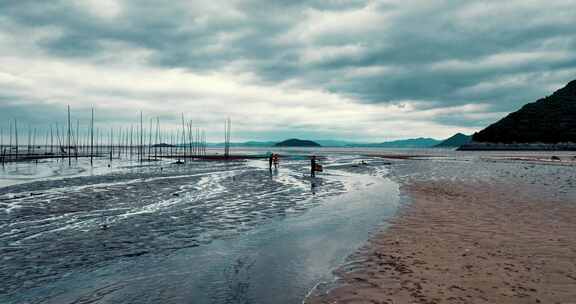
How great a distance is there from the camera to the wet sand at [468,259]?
7.20 meters

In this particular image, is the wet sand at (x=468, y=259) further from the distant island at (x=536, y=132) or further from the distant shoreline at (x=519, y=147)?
the distant island at (x=536, y=132)

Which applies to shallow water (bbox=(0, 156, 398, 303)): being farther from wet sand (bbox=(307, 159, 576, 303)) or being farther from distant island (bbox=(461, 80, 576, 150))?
distant island (bbox=(461, 80, 576, 150))

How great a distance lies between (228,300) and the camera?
23.9 ft

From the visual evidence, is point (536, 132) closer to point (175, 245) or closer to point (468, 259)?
point (468, 259)

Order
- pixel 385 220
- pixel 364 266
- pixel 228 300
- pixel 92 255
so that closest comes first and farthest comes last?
pixel 228 300, pixel 364 266, pixel 92 255, pixel 385 220

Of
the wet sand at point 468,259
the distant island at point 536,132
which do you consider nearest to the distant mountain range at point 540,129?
the distant island at point 536,132

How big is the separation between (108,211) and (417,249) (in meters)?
14.6

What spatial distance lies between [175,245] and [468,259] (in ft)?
28.8

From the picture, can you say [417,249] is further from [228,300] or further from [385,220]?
[228,300]

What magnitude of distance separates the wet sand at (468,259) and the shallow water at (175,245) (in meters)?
1.06

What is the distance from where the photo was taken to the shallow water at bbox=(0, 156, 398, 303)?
25.9ft

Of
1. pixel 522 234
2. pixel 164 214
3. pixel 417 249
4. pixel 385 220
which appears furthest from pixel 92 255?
pixel 522 234

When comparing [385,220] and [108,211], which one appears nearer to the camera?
[385,220]

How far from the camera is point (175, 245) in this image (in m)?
11.8
